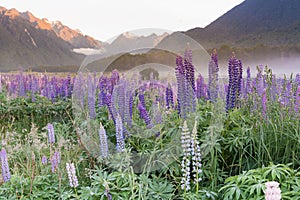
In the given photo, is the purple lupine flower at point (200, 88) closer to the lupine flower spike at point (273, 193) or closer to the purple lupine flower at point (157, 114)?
the purple lupine flower at point (157, 114)

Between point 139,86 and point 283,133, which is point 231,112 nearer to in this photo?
point 283,133

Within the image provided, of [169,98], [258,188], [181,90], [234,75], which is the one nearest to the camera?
[258,188]

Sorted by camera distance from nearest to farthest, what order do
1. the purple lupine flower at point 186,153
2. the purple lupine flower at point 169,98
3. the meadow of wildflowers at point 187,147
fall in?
the purple lupine flower at point 186,153 < the meadow of wildflowers at point 187,147 < the purple lupine flower at point 169,98

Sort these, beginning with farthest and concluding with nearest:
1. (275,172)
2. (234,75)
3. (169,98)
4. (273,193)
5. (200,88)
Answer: (200,88)
(169,98)
(234,75)
(275,172)
(273,193)

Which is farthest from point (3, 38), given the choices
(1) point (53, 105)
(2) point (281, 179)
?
(2) point (281, 179)

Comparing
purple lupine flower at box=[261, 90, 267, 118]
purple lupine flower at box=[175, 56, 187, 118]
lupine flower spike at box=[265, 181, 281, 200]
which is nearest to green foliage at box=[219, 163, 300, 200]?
purple lupine flower at box=[261, 90, 267, 118]

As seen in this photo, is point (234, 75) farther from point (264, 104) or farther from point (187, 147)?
point (187, 147)

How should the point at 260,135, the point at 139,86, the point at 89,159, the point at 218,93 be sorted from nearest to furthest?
the point at 260,135, the point at 218,93, the point at 89,159, the point at 139,86

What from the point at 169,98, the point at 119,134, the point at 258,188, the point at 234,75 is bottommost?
the point at 258,188

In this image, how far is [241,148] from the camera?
2.93 meters

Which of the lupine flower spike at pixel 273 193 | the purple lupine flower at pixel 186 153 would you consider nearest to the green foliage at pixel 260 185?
the purple lupine flower at pixel 186 153

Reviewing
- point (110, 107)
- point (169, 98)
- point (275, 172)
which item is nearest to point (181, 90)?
point (169, 98)

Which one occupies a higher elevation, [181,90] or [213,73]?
[213,73]

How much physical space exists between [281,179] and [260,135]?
0.52 metres
